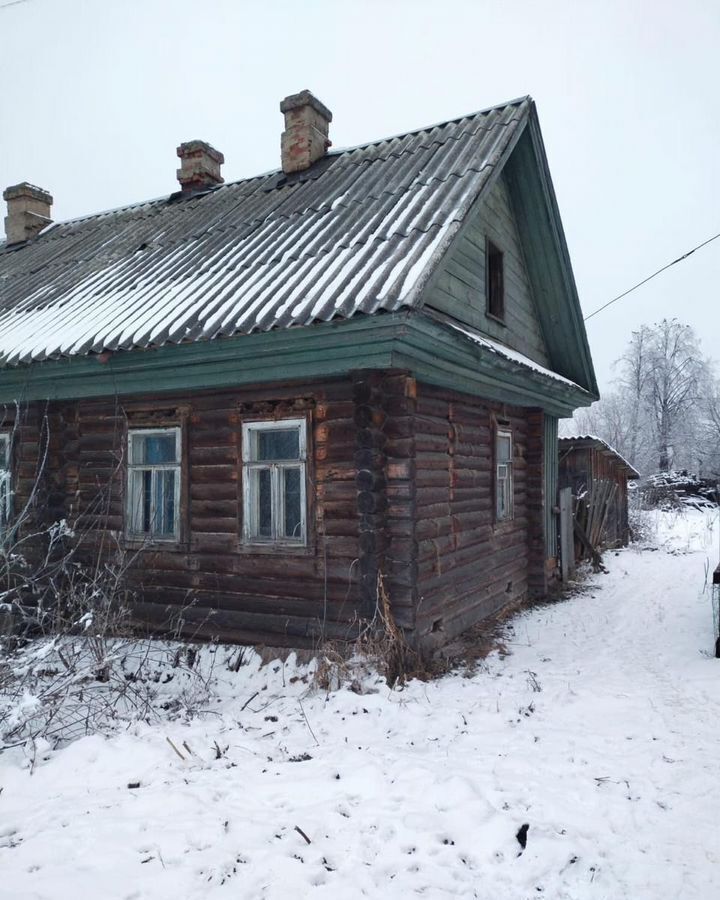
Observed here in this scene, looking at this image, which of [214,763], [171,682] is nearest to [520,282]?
[171,682]

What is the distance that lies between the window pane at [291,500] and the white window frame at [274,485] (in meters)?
0.10

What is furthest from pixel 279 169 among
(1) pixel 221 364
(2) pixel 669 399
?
(2) pixel 669 399

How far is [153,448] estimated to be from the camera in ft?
24.4

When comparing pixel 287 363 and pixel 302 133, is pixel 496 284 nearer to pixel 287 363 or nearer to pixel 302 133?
pixel 302 133

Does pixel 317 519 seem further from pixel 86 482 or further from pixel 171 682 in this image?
pixel 86 482

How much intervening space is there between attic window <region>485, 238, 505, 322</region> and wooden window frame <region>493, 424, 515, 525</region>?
1524 millimetres

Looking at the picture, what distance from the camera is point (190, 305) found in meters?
6.64

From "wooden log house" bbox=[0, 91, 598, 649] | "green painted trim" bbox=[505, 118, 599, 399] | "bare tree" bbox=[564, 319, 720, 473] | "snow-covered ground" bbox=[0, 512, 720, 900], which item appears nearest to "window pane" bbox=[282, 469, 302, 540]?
"wooden log house" bbox=[0, 91, 598, 649]

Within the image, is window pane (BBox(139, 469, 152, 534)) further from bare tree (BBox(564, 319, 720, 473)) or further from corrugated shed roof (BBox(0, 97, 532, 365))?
bare tree (BBox(564, 319, 720, 473))

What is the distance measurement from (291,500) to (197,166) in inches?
287

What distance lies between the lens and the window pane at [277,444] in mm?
6770

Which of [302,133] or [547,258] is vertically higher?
[302,133]

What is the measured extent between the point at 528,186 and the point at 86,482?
6.98 meters

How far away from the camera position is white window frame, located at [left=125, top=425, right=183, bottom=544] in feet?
23.2
